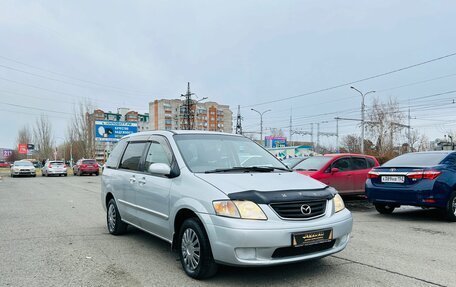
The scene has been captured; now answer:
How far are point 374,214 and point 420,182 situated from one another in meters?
1.82

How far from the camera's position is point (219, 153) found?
535 cm

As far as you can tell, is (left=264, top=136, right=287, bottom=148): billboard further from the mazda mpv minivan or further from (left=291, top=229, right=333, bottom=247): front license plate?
(left=291, top=229, right=333, bottom=247): front license plate

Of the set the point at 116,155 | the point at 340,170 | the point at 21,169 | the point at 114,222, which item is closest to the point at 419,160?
the point at 340,170

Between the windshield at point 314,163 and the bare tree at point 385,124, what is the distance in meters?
34.8

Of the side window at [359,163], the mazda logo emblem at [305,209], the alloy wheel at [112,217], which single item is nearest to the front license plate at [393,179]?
the side window at [359,163]

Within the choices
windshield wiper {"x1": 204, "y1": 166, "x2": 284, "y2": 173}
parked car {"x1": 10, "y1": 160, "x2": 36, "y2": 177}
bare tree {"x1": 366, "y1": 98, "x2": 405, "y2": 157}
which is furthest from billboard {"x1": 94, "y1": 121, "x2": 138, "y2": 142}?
windshield wiper {"x1": 204, "y1": 166, "x2": 284, "y2": 173}

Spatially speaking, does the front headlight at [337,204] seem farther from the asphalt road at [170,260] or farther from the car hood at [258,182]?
the asphalt road at [170,260]

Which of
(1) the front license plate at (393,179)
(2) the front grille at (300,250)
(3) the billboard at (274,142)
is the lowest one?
(2) the front grille at (300,250)

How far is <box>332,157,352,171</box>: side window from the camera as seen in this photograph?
10883mm

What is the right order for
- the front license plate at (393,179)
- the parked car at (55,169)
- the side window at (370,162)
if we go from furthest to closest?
1. the parked car at (55,169)
2. the side window at (370,162)
3. the front license plate at (393,179)

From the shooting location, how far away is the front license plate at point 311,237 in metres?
3.96

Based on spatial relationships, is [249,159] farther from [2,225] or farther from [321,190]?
[2,225]

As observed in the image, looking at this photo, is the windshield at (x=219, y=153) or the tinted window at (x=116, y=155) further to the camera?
the tinted window at (x=116, y=155)

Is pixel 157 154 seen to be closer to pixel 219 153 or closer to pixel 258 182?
pixel 219 153
